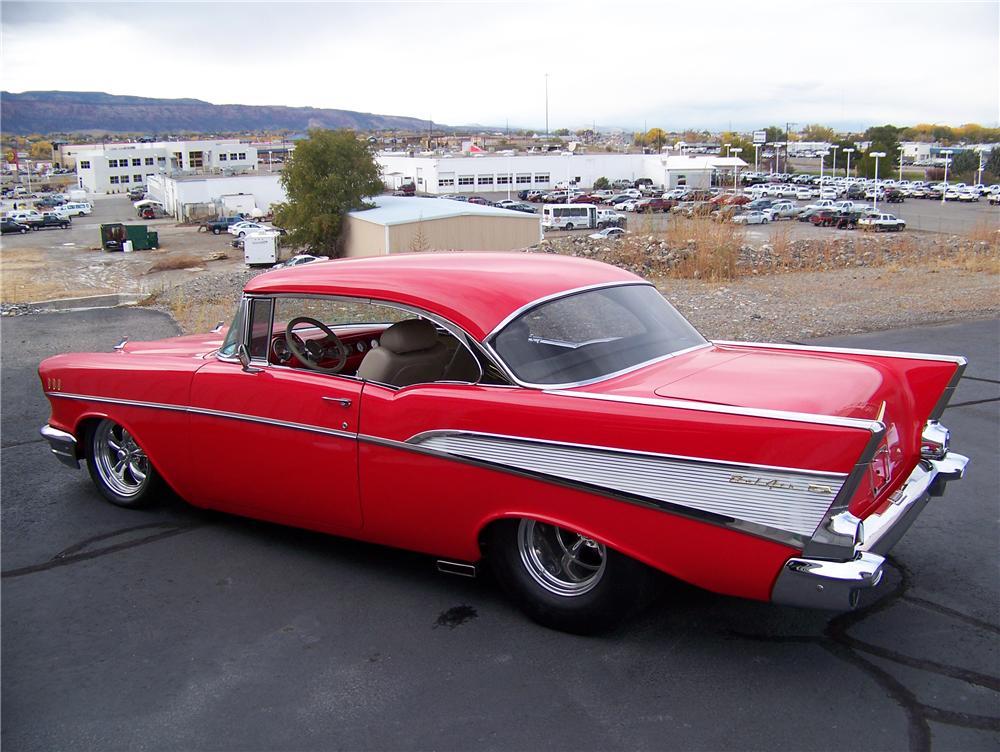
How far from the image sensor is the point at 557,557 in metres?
3.74

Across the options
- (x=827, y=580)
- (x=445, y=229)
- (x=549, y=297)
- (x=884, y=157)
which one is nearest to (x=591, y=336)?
(x=549, y=297)

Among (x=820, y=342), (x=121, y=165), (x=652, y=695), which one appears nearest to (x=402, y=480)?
(x=652, y=695)

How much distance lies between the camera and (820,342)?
992cm

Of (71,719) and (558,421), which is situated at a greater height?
(558,421)

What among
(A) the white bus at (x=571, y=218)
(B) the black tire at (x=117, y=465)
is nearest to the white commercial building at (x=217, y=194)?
(A) the white bus at (x=571, y=218)

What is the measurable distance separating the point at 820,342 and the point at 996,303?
4.47 m

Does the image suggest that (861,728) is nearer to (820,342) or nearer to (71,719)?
(71,719)

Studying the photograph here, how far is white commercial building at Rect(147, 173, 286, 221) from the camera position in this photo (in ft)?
281

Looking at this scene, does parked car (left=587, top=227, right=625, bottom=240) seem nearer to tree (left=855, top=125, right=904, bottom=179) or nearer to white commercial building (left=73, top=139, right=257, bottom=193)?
tree (left=855, top=125, right=904, bottom=179)

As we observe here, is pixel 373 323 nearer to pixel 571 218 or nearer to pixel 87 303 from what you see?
pixel 87 303

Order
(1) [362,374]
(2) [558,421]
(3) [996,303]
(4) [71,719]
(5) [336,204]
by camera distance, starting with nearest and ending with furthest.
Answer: (4) [71,719] → (2) [558,421] → (1) [362,374] → (3) [996,303] → (5) [336,204]

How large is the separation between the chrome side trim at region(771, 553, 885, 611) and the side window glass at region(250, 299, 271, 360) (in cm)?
285

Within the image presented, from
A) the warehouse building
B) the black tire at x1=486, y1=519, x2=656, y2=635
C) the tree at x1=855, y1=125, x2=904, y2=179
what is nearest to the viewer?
the black tire at x1=486, y1=519, x2=656, y2=635

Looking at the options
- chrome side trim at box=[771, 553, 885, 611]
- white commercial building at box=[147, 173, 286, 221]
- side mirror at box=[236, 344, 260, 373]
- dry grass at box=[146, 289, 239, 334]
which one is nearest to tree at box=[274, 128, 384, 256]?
white commercial building at box=[147, 173, 286, 221]
